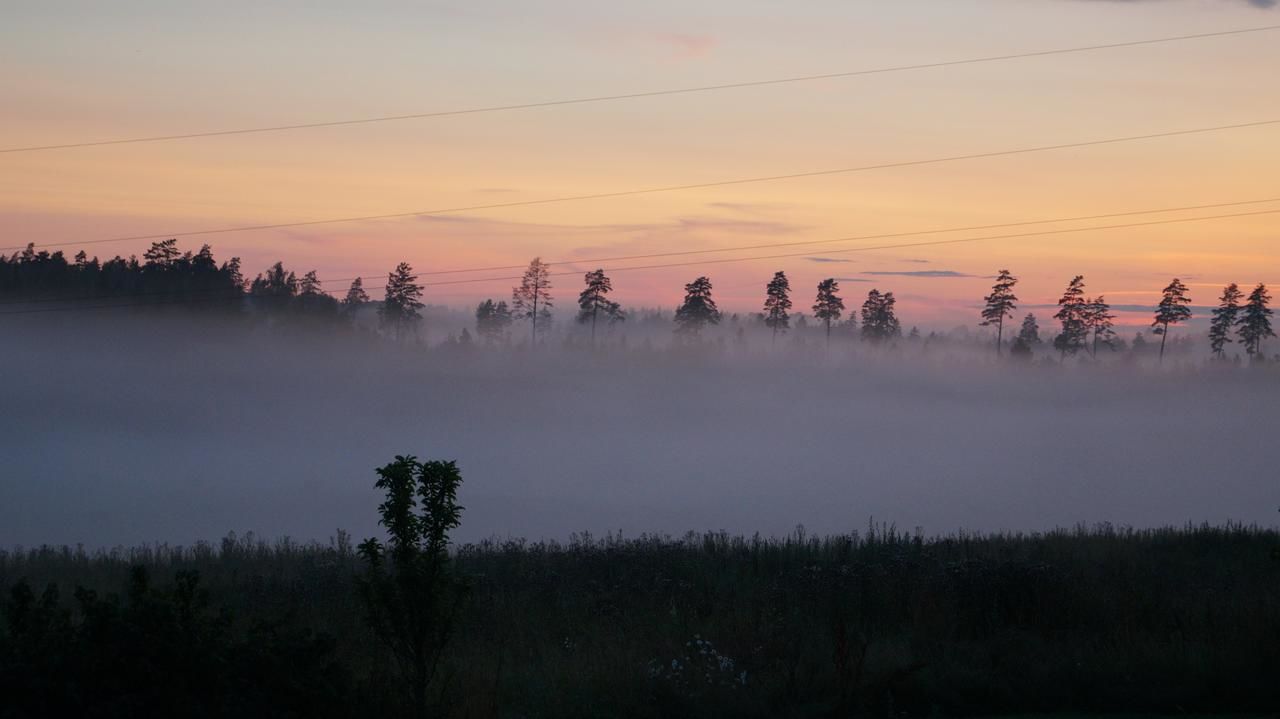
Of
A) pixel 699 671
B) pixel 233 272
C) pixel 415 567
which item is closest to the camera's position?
pixel 415 567

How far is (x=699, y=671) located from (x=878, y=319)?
13673 centimetres

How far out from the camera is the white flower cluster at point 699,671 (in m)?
12.7

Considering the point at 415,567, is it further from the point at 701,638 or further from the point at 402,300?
the point at 402,300

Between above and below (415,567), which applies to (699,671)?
below

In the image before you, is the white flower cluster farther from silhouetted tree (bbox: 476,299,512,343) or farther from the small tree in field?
silhouetted tree (bbox: 476,299,512,343)

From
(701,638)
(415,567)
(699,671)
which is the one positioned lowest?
(701,638)

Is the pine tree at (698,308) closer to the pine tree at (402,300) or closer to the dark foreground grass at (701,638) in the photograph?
the pine tree at (402,300)

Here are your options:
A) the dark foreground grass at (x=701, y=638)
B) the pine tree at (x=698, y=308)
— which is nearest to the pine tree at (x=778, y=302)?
the pine tree at (x=698, y=308)

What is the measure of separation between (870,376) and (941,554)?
16289cm

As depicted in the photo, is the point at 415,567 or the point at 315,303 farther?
the point at 315,303

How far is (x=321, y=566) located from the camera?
2241 centimetres

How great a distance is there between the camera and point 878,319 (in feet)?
478

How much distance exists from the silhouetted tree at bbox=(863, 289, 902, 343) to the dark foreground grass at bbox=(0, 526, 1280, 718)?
379 feet

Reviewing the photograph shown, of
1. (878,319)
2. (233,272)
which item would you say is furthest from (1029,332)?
(233,272)
